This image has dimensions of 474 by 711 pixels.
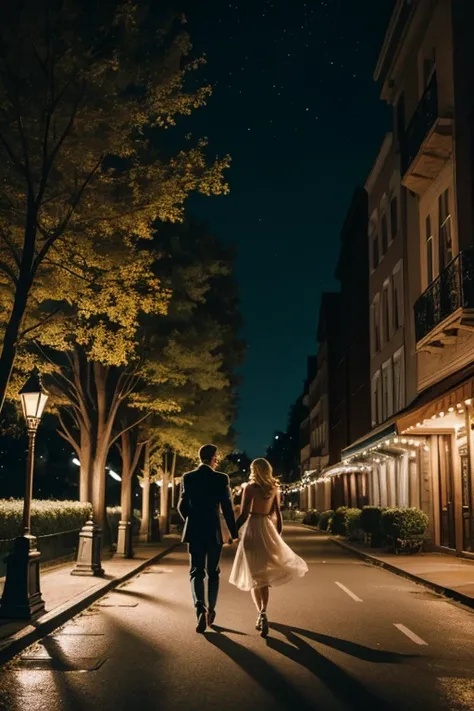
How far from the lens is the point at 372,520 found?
29.5 metres

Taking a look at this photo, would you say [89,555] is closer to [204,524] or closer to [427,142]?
[204,524]

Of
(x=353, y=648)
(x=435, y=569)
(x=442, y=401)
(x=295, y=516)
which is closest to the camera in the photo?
(x=353, y=648)

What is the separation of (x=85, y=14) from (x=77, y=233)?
357 cm

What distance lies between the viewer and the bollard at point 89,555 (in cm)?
1847

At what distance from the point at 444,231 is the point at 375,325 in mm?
14854

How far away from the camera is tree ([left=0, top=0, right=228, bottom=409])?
1374 cm

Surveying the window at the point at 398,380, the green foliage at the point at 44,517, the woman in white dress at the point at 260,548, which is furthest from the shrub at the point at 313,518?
the woman in white dress at the point at 260,548

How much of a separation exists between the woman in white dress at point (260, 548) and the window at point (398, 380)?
21180 mm

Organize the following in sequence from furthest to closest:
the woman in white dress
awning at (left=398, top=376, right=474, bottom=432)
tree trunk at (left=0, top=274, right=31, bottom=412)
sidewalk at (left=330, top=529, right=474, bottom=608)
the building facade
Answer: the building facade, awning at (left=398, top=376, right=474, bottom=432), sidewalk at (left=330, top=529, right=474, bottom=608), tree trunk at (left=0, top=274, right=31, bottom=412), the woman in white dress

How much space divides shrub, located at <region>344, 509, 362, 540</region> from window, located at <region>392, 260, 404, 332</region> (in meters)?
7.62

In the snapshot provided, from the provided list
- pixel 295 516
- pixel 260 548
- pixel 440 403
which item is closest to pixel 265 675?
pixel 260 548

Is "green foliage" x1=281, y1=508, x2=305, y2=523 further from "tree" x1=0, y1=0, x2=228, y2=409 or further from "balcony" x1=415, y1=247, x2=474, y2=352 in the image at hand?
"tree" x1=0, y1=0, x2=228, y2=409

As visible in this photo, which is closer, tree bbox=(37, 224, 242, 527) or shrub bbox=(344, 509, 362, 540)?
tree bbox=(37, 224, 242, 527)

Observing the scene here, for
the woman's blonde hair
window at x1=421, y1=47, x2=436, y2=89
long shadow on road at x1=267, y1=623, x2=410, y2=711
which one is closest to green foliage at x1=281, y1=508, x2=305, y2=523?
window at x1=421, y1=47, x2=436, y2=89
